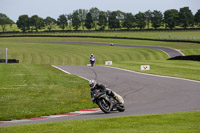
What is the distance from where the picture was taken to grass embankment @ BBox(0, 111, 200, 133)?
9.30m

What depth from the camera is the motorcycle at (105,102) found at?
13078 mm

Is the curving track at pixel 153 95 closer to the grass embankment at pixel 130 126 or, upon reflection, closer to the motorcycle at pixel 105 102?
the motorcycle at pixel 105 102

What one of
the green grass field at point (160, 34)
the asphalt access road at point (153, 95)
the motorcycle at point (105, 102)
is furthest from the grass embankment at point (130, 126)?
the green grass field at point (160, 34)


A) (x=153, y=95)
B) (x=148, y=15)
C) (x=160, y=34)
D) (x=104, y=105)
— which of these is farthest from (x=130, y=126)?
(x=148, y=15)

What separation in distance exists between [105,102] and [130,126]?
350 cm

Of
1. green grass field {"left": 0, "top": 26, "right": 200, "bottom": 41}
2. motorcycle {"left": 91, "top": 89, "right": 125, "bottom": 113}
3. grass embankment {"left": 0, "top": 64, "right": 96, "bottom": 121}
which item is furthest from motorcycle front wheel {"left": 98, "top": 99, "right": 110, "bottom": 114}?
green grass field {"left": 0, "top": 26, "right": 200, "bottom": 41}

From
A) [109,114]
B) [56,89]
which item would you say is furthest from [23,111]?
[56,89]

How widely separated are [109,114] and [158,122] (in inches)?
120

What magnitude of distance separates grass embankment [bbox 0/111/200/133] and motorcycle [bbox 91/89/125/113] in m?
2.03

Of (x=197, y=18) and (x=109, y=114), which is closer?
(x=109, y=114)

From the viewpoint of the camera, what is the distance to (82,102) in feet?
54.1

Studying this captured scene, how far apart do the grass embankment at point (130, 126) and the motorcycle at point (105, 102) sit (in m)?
2.03

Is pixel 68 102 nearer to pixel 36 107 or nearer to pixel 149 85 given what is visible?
pixel 36 107

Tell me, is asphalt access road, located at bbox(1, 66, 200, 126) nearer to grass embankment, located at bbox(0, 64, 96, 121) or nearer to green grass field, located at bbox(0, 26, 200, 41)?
grass embankment, located at bbox(0, 64, 96, 121)
